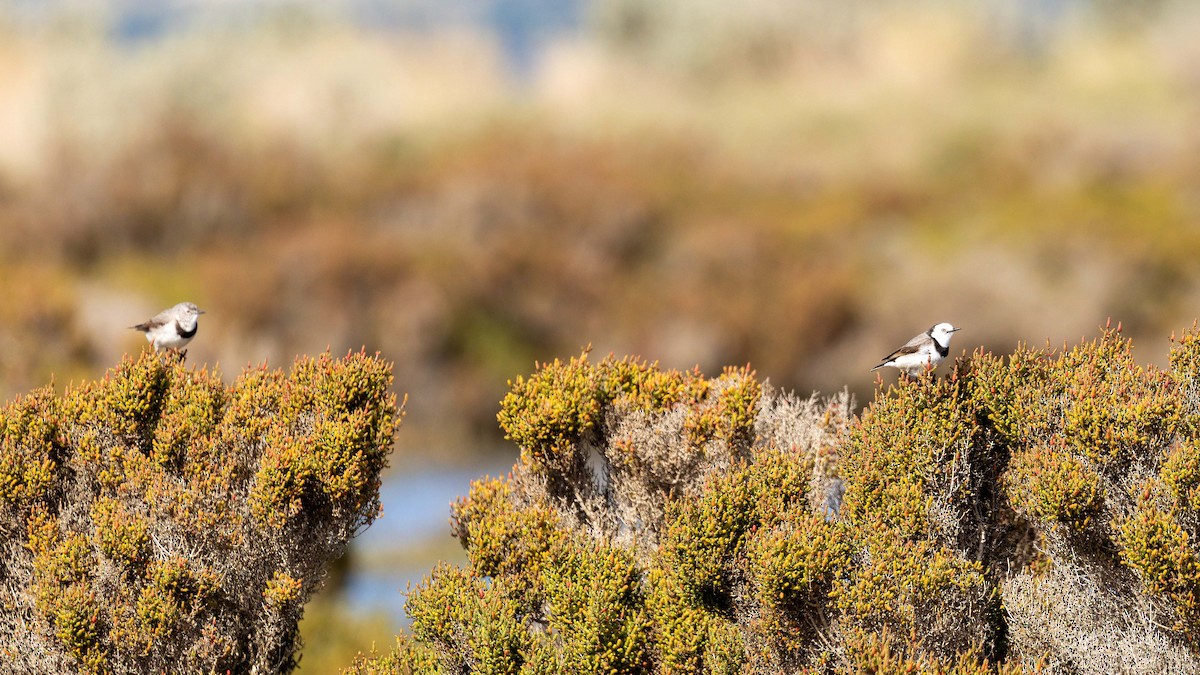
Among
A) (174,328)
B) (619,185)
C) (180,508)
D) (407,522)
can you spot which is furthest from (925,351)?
(619,185)

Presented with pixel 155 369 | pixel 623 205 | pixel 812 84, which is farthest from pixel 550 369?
pixel 812 84

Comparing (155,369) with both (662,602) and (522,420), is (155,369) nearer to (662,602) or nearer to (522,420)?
(522,420)

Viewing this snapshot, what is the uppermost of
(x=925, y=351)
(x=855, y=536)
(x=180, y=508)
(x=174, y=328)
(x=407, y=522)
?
(x=407, y=522)

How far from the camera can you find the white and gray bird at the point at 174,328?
29.3 feet

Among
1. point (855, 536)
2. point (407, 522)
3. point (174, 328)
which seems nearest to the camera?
point (855, 536)

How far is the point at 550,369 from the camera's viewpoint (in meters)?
8.41

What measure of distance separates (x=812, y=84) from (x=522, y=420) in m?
51.8

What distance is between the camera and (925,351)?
770 cm

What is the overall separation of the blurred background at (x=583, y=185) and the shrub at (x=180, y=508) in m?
17.0

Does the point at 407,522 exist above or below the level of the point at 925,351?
above

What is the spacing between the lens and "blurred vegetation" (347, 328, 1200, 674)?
21.9 ft

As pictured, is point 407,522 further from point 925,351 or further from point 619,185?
point 925,351

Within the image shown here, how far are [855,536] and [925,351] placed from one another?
1437 mm

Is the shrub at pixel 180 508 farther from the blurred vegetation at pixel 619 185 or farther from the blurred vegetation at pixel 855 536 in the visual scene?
the blurred vegetation at pixel 619 185
